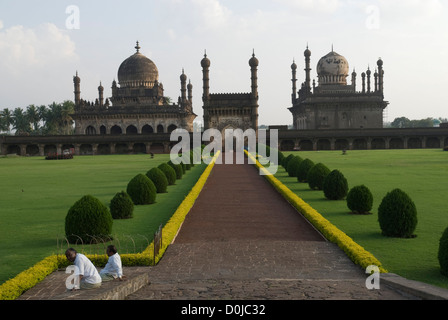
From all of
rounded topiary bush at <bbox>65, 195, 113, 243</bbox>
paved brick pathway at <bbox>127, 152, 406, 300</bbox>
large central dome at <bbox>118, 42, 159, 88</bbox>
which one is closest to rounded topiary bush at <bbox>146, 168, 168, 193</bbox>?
paved brick pathway at <bbox>127, 152, 406, 300</bbox>

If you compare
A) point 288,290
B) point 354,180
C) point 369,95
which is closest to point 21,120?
point 369,95

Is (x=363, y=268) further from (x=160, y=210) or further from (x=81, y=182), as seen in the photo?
(x=81, y=182)

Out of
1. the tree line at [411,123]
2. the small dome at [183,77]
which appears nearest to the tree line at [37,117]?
the small dome at [183,77]

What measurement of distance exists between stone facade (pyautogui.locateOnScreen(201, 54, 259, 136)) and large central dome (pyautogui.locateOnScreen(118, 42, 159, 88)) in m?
12.0

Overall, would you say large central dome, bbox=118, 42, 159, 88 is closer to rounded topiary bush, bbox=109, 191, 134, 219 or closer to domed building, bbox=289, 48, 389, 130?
domed building, bbox=289, 48, 389, 130

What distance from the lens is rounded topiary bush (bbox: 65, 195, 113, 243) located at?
10688 millimetres

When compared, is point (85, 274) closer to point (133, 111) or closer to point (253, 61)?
point (253, 61)

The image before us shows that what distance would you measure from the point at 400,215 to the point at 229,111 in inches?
2040

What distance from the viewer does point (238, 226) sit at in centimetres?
1245

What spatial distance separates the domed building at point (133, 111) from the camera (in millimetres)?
67125

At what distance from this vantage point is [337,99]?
226 feet

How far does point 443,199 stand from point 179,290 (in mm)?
11688

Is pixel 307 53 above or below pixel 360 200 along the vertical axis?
above

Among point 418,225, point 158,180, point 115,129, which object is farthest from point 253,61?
point 418,225
